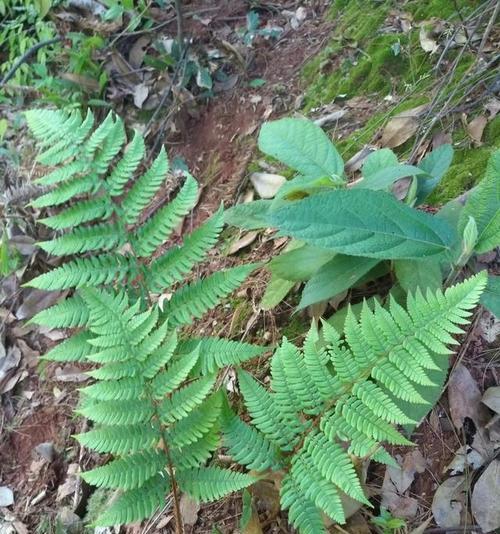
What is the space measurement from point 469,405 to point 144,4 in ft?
12.4

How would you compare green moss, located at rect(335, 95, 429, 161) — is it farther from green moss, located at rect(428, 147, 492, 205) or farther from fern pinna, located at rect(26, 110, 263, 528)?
fern pinna, located at rect(26, 110, 263, 528)

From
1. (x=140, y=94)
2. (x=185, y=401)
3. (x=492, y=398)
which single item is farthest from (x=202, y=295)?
A: (x=140, y=94)

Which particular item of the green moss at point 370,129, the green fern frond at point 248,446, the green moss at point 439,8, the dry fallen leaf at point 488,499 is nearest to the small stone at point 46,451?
the green fern frond at point 248,446

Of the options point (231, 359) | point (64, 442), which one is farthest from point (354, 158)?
point (64, 442)

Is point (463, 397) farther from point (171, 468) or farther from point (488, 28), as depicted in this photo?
point (488, 28)

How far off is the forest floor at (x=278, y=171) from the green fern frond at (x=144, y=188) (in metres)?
0.69

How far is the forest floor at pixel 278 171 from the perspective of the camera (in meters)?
1.77

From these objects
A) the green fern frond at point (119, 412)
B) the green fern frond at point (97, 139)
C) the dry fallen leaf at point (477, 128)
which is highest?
the green fern frond at point (97, 139)

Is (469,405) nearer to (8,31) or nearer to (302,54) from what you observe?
(302,54)

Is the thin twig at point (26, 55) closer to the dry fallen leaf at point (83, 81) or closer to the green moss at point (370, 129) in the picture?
the dry fallen leaf at point (83, 81)

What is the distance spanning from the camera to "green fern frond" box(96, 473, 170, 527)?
1.58 meters

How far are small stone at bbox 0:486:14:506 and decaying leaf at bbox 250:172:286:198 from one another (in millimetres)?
1908

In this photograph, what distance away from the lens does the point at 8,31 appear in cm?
476

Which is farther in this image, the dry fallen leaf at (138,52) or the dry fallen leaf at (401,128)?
the dry fallen leaf at (138,52)
